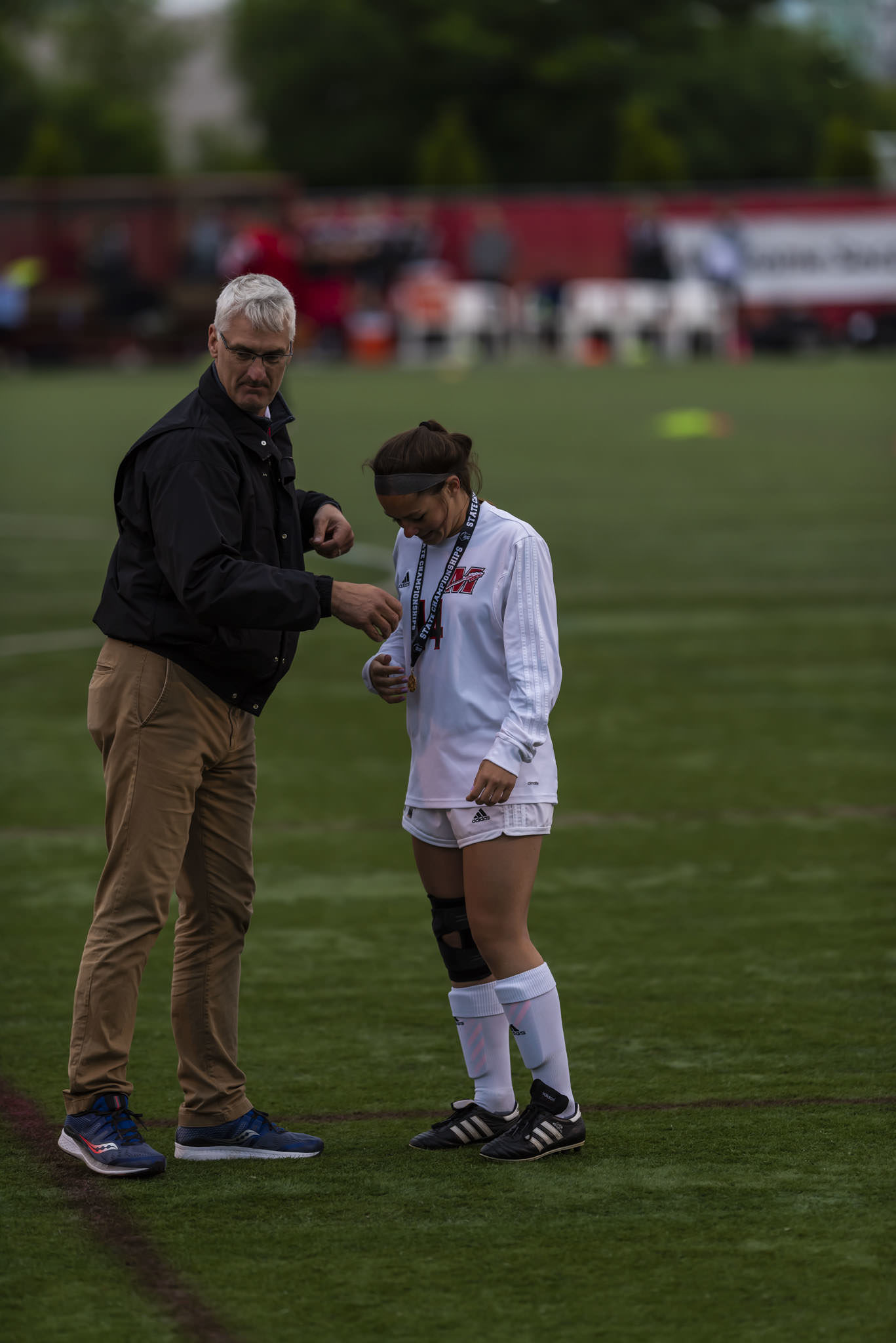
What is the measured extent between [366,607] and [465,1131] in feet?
4.05

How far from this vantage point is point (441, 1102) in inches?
204

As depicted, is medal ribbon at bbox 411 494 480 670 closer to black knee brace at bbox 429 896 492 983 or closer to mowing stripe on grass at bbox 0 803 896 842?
black knee brace at bbox 429 896 492 983

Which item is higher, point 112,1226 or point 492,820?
point 492,820

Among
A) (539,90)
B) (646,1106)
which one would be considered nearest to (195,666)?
(646,1106)

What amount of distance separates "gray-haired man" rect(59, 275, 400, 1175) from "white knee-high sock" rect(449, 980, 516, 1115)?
0.40 metres

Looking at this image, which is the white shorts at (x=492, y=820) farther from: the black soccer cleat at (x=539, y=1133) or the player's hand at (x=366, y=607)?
the black soccer cleat at (x=539, y=1133)

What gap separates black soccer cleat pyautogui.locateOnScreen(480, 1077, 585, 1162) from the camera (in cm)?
470

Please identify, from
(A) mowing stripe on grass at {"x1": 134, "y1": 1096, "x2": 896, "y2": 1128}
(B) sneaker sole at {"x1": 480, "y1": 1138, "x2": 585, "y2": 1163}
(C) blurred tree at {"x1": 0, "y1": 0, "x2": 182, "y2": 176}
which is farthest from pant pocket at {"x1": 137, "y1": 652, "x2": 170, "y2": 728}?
(C) blurred tree at {"x1": 0, "y1": 0, "x2": 182, "y2": 176}

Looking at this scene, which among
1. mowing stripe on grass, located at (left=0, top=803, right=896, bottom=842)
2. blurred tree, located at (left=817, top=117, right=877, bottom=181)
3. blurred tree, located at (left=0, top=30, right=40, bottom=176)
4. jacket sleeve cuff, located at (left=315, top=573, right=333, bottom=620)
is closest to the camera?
jacket sleeve cuff, located at (left=315, top=573, right=333, bottom=620)

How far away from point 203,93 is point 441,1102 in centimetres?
16556

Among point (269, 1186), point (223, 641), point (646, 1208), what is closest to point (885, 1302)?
point (646, 1208)

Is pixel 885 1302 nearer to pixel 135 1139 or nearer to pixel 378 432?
pixel 135 1139

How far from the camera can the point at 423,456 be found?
4.53m

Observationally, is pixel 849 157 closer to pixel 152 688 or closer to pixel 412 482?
pixel 412 482
